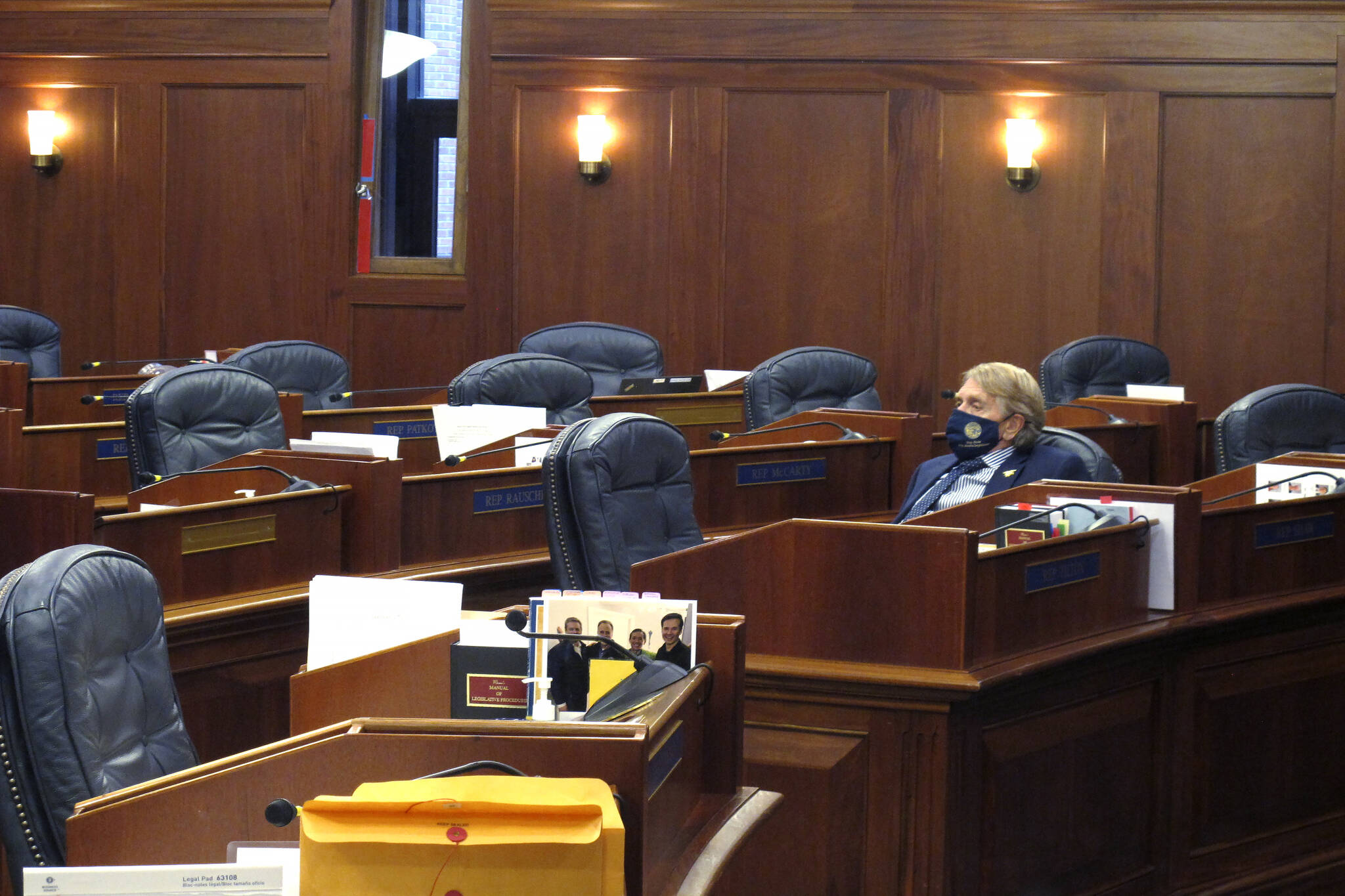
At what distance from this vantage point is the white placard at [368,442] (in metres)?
3.65

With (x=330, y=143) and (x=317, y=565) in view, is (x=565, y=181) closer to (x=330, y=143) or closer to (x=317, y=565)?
(x=330, y=143)

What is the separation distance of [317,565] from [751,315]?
466cm

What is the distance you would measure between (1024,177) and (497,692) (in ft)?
20.1

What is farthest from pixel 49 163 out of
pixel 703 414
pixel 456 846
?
pixel 456 846

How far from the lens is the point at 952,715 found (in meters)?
2.64

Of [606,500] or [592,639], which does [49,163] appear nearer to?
[606,500]

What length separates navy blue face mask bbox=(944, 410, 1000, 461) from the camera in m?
3.71

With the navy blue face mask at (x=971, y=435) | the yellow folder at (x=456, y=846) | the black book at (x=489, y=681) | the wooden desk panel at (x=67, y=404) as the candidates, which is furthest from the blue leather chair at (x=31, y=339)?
the yellow folder at (x=456, y=846)

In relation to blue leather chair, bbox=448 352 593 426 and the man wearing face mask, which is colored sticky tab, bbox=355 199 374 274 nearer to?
blue leather chair, bbox=448 352 593 426

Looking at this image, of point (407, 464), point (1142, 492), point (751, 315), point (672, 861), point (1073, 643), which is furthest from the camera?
point (751, 315)

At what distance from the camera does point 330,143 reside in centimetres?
812

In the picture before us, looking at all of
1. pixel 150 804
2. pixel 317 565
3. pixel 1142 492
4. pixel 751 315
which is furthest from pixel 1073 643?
pixel 751 315

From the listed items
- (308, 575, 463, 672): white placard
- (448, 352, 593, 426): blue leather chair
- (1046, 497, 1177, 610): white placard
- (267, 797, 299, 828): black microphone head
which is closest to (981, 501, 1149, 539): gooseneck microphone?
(1046, 497, 1177, 610): white placard

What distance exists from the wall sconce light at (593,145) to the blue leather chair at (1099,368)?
2.55m
